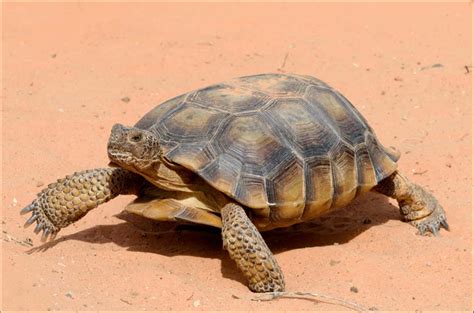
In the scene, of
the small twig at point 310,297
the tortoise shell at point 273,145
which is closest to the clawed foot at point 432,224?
the tortoise shell at point 273,145

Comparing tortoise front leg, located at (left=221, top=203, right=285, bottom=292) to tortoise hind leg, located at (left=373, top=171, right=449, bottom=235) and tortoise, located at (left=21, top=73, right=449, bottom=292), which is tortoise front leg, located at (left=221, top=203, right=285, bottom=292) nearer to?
tortoise, located at (left=21, top=73, right=449, bottom=292)

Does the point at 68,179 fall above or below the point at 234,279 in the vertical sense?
above

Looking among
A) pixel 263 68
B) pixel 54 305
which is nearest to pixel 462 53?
pixel 263 68

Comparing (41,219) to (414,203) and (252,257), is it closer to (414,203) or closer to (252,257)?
(252,257)

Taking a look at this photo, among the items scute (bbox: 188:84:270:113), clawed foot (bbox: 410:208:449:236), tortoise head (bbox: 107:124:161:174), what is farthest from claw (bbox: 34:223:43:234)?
clawed foot (bbox: 410:208:449:236)

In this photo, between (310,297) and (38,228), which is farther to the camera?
(38,228)

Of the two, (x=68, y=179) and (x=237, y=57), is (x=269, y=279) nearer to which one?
(x=68, y=179)

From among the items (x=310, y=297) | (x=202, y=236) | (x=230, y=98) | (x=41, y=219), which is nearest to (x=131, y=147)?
(x=230, y=98)
